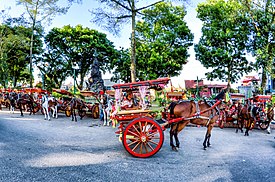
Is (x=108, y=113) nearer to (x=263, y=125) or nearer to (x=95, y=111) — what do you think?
(x=95, y=111)

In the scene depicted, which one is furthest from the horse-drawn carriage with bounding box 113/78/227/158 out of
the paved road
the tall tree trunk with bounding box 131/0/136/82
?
the tall tree trunk with bounding box 131/0/136/82

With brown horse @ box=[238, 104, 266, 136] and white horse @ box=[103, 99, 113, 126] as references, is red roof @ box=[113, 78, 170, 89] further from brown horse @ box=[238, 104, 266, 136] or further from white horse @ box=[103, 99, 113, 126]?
white horse @ box=[103, 99, 113, 126]

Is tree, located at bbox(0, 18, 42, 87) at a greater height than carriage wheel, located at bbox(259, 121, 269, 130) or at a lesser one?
greater

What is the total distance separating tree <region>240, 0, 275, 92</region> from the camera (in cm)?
2138

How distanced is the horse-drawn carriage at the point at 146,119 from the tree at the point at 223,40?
19.5 m

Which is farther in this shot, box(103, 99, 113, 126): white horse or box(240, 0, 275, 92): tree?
box(240, 0, 275, 92): tree

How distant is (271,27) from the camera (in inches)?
837

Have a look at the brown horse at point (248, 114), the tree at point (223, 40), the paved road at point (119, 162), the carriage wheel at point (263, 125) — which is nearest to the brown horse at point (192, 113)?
the paved road at point (119, 162)

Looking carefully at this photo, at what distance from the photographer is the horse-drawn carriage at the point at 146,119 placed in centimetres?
650

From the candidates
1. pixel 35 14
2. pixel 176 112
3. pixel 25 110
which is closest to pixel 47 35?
pixel 35 14

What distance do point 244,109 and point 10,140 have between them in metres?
10.4

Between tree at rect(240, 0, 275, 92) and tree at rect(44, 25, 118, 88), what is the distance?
58.2 ft

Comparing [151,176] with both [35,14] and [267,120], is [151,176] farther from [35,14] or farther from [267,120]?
[35,14]

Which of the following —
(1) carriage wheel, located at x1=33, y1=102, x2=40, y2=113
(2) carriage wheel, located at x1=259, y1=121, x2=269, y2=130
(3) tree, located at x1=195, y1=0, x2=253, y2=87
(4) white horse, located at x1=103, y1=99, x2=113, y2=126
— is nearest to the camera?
(2) carriage wheel, located at x1=259, y1=121, x2=269, y2=130
